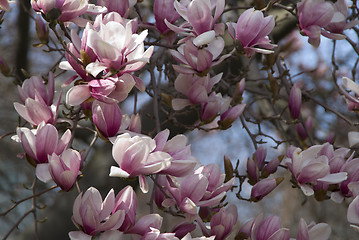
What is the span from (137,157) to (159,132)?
0.47 feet

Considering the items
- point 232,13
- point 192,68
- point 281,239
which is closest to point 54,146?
point 192,68

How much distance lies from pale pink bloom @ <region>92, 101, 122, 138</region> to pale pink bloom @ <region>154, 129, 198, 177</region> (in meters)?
0.08

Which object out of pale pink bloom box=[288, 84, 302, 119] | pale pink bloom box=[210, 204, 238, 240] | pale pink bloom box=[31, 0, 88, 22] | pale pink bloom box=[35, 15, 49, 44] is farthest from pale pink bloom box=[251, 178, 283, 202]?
pale pink bloom box=[35, 15, 49, 44]

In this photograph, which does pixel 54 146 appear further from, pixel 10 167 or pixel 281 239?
pixel 10 167

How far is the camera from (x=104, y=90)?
78 centimetres

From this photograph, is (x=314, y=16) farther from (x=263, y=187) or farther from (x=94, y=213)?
(x=94, y=213)

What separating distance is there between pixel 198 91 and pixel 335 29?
0.35 metres

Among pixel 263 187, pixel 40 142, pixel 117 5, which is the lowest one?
pixel 263 187

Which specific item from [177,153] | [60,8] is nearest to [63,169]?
[177,153]

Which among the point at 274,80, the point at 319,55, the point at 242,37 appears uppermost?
the point at 242,37

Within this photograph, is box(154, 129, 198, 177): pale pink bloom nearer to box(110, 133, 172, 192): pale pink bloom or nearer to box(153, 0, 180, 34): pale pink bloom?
box(110, 133, 172, 192): pale pink bloom

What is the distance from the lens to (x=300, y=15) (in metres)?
1.04

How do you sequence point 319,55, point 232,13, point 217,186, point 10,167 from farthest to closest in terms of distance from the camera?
point 319,55 → point 10,167 → point 232,13 → point 217,186

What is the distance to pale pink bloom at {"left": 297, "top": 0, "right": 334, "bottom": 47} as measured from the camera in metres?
1.02
